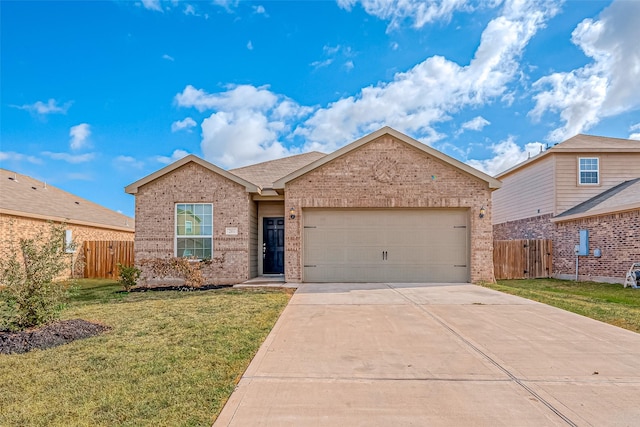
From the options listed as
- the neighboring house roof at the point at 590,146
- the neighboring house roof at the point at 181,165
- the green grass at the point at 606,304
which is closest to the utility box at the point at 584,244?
the green grass at the point at 606,304

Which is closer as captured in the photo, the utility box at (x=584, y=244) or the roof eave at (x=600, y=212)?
the roof eave at (x=600, y=212)

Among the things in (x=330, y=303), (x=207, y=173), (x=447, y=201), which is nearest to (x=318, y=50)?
(x=207, y=173)

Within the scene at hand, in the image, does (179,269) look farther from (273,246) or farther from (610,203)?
(610,203)

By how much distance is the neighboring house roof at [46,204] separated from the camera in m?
→ 13.8

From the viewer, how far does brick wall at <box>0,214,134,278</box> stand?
41.8ft

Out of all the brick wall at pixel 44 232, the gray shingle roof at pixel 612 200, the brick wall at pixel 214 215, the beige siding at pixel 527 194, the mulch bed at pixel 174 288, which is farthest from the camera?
the beige siding at pixel 527 194

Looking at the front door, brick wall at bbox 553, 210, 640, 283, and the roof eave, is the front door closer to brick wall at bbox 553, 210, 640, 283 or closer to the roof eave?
the roof eave

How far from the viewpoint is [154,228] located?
468 inches

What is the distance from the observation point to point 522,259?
15719 millimetres

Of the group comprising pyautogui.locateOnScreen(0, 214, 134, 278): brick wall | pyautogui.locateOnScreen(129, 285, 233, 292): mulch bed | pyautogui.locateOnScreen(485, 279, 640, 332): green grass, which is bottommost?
pyautogui.locateOnScreen(129, 285, 233, 292): mulch bed

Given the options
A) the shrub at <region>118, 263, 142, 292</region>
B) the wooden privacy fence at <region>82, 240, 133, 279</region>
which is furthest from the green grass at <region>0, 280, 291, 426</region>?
the wooden privacy fence at <region>82, 240, 133, 279</region>

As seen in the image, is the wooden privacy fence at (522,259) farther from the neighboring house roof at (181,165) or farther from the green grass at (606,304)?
the neighboring house roof at (181,165)

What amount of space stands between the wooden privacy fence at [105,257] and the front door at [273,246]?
638 cm

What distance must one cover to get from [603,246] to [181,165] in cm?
1481
